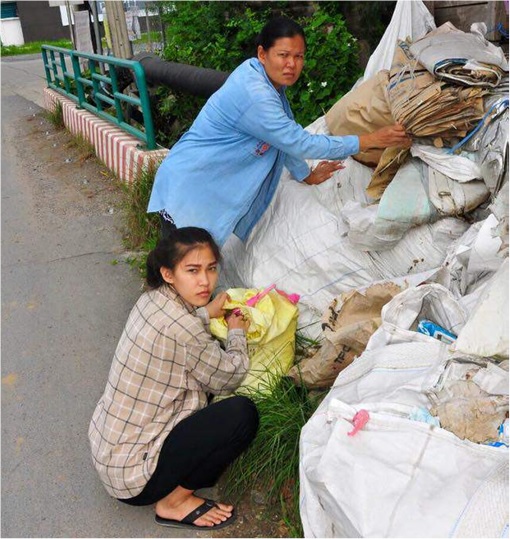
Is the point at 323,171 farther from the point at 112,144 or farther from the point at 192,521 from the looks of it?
the point at 112,144

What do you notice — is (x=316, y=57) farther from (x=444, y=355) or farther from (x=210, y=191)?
(x=444, y=355)

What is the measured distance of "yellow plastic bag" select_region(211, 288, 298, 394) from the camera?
8.64ft

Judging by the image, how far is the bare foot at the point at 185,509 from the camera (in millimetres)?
2244

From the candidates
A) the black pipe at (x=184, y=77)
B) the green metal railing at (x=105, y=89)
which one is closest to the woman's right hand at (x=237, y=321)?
the black pipe at (x=184, y=77)

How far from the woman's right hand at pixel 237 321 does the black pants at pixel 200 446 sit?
35cm

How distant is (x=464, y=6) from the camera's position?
339cm

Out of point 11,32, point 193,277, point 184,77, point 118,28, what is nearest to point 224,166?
point 193,277

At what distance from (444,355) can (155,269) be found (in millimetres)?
1142

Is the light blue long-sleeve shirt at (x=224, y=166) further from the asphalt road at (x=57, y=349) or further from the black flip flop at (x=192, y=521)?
the black flip flop at (x=192, y=521)

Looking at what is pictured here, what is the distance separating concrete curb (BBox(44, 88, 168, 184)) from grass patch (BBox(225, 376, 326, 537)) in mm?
2885

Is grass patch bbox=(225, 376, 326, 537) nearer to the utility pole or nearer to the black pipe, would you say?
the black pipe

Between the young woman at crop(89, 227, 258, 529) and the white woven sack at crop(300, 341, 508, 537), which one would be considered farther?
the young woman at crop(89, 227, 258, 529)

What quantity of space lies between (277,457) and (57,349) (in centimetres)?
168

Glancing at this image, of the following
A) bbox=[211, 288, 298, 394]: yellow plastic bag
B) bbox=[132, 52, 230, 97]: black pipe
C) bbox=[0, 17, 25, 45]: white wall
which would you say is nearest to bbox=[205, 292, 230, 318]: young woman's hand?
bbox=[211, 288, 298, 394]: yellow plastic bag
